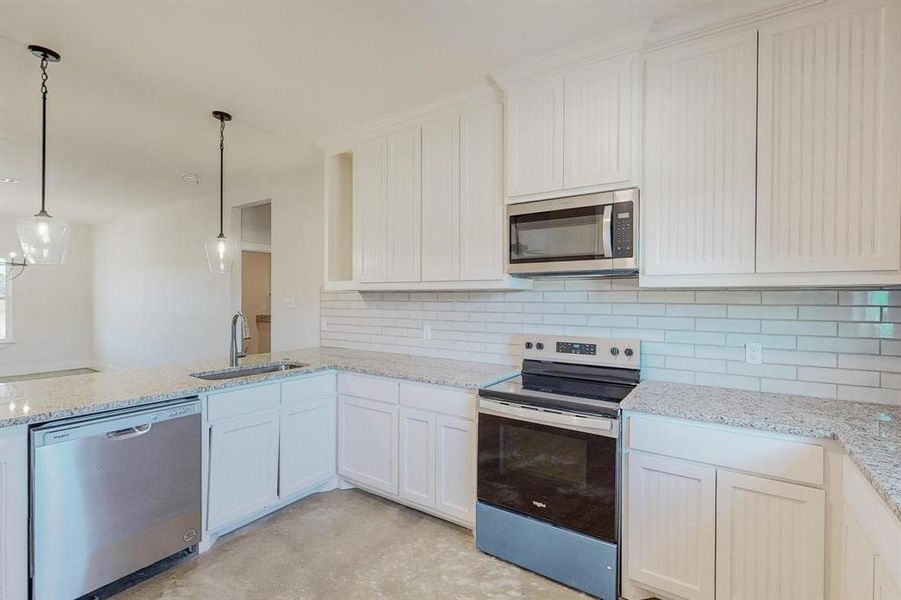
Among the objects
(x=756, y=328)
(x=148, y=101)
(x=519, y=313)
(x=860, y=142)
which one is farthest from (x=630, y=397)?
(x=148, y=101)

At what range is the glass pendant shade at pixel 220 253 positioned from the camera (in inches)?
110

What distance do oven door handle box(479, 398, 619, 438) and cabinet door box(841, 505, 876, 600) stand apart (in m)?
0.74

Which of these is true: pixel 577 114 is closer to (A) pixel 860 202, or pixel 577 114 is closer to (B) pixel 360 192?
(A) pixel 860 202

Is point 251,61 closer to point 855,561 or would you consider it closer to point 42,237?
A: point 42,237

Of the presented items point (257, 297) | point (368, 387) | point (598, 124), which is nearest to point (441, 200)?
point (598, 124)

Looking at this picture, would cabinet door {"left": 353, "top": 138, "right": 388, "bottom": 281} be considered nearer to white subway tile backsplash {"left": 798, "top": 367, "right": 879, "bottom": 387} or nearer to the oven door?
the oven door

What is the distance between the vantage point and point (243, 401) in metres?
2.38

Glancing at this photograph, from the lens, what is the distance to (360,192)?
10.6ft

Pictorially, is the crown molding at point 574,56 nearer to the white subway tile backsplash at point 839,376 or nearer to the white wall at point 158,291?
the white subway tile backsplash at point 839,376

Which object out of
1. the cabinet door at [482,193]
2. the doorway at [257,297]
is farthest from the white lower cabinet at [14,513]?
the doorway at [257,297]

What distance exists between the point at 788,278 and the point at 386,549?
2292 millimetres

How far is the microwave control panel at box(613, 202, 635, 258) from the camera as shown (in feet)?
6.77

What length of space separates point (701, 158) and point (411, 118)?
71.1 inches

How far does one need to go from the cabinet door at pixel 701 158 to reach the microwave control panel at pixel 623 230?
66mm
